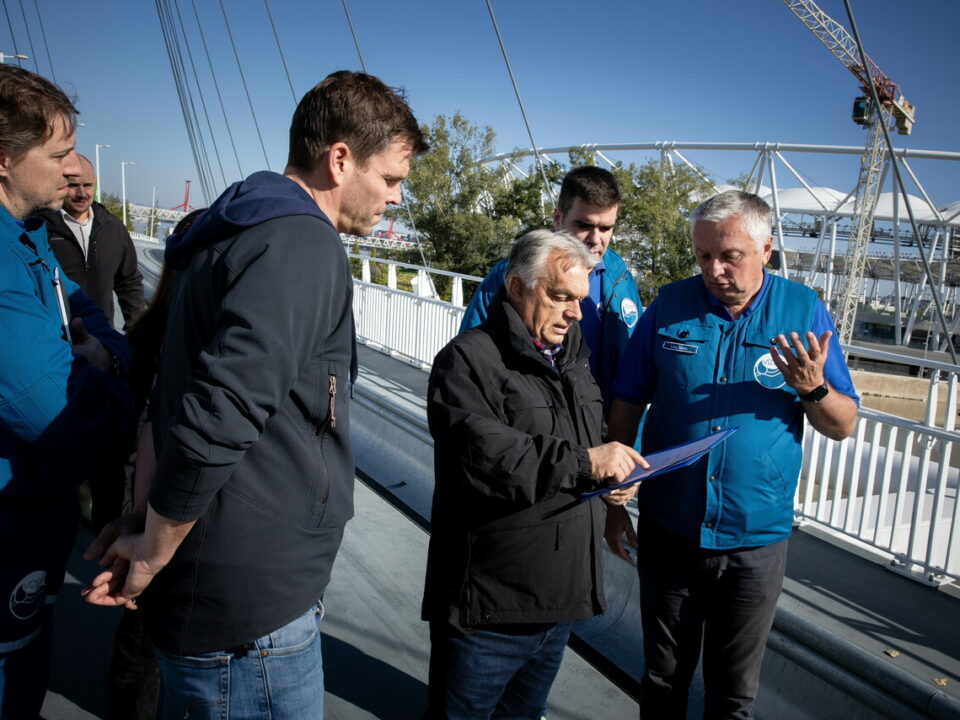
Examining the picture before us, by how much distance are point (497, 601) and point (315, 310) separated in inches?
42.8

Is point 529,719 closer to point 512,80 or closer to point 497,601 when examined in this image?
point 497,601

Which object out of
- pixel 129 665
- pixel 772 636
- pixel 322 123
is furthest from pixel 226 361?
pixel 772 636

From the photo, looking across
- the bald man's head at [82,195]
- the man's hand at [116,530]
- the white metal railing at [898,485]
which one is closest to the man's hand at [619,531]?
the man's hand at [116,530]

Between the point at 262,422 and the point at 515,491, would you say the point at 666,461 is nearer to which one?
the point at 515,491

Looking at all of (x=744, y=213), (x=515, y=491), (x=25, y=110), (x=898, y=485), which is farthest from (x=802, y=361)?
(x=898, y=485)

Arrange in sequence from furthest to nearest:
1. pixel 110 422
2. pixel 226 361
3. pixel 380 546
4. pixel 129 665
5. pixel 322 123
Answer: pixel 380 546
pixel 129 665
pixel 110 422
pixel 322 123
pixel 226 361

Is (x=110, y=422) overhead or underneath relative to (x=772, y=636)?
overhead

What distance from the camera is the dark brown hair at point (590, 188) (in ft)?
9.61

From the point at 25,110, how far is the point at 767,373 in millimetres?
2280

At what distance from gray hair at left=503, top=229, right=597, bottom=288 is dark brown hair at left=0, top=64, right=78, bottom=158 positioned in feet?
4.30

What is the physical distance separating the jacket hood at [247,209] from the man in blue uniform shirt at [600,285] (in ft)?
5.13

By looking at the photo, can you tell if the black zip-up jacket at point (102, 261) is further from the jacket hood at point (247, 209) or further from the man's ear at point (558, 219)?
the jacket hood at point (247, 209)

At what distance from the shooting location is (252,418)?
1175mm

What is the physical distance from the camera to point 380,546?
394 cm
